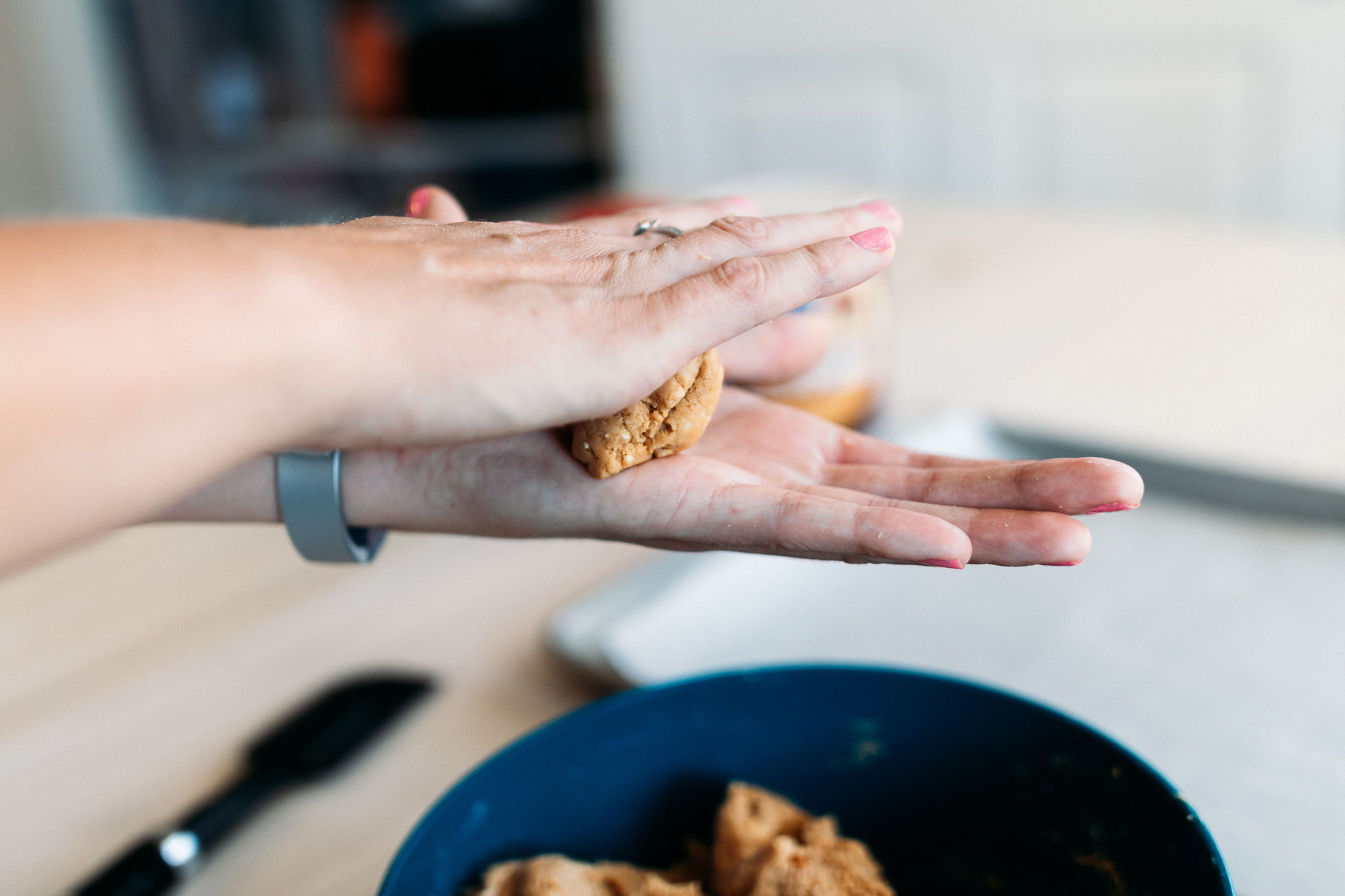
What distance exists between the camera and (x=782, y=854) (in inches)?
18.2

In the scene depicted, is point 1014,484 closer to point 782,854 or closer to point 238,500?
point 782,854

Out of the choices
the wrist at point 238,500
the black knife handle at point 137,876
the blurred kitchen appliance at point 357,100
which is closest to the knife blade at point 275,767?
the black knife handle at point 137,876

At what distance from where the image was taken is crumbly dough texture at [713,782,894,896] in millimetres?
458

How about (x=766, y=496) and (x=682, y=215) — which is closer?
(x=766, y=496)

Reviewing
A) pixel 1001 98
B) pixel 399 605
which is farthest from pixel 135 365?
pixel 1001 98

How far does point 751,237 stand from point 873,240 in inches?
2.5

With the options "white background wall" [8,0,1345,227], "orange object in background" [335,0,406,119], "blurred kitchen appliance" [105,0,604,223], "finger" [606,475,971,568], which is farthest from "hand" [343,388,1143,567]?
"orange object in background" [335,0,406,119]

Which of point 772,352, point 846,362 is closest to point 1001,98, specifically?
point 846,362

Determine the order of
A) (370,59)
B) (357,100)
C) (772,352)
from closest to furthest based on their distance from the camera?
(772,352), (370,59), (357,100)

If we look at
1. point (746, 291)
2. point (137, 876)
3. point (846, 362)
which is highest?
point (746, 291)

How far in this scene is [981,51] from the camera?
2.43 metres

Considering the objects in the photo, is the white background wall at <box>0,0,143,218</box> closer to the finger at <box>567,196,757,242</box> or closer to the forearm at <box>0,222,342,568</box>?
the finger at <box>567,196,757,242</box>

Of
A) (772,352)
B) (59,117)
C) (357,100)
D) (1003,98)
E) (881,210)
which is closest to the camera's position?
(881,210)

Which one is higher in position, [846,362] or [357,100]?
[357,100]
